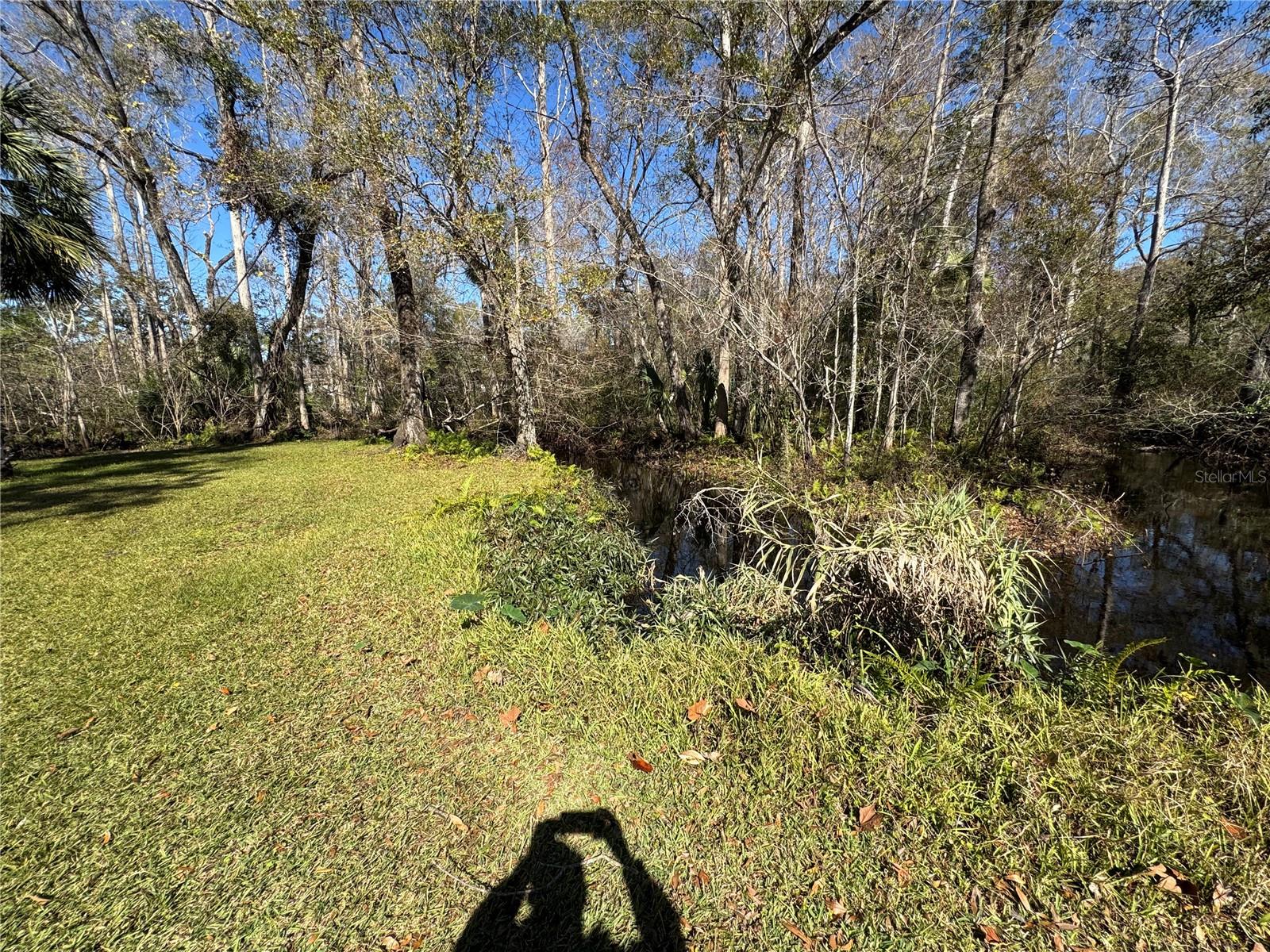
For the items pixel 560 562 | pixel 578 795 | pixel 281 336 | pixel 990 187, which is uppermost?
pixel 990 187

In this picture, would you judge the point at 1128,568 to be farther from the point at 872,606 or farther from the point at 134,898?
the point at 134,898

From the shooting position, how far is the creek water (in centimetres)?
Result: 384

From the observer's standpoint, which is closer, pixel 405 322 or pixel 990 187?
pixel 990 187

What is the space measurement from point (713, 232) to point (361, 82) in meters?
7.29

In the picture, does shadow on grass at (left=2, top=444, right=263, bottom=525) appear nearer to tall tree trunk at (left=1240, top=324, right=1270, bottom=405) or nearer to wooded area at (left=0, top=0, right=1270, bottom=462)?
wooded area at (left=0, top=0, right=1270, bottom=462)

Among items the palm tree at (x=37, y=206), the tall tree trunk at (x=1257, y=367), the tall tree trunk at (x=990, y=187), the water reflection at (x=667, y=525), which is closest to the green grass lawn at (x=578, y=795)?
the water reflection at (x=667, y=525)

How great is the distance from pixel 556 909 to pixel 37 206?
34.8ft

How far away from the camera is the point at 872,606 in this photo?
2.94m

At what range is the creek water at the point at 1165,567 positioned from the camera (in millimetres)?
3842

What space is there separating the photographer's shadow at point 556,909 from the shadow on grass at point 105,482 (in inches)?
288

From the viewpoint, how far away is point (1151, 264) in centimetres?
1216

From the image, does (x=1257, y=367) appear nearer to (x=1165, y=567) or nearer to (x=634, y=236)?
(x=1165, y=567)

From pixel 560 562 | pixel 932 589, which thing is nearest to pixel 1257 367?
pixel 932 589

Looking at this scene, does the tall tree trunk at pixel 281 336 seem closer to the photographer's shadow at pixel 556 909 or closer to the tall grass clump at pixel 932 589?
the tall grass clump at pixel 932 589
